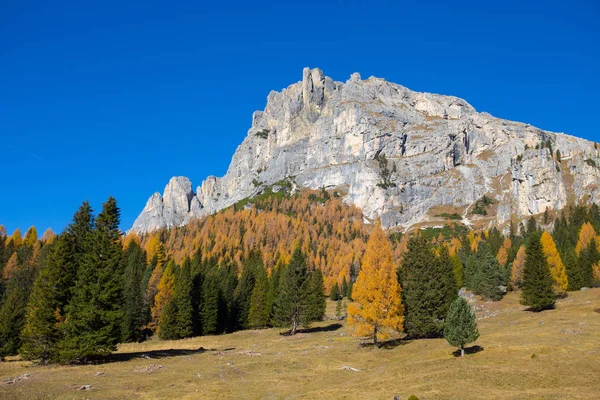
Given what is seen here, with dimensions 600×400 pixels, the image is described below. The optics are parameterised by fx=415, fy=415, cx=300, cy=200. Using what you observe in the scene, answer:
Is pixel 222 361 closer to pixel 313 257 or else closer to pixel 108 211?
pixel 108 211

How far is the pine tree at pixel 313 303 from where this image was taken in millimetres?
Result: 68875

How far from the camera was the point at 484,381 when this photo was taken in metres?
27.0

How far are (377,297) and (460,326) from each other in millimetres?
11868

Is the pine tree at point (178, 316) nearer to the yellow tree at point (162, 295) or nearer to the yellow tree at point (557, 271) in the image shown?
the yellow tree at point (162, 295)

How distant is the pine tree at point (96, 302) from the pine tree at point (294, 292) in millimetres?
33150

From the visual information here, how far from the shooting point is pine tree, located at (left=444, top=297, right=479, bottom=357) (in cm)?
3528

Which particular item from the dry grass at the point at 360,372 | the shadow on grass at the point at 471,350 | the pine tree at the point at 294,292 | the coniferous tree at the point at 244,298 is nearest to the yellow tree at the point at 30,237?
the coniferous tree at the point at 244,298

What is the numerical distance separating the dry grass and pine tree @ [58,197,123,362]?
6.91 ft

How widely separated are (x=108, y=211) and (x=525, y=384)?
40322 mm

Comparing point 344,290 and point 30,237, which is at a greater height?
point 30,237

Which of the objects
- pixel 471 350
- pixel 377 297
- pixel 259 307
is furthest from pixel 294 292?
pixel 471 350

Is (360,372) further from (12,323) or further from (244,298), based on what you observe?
(244,298)

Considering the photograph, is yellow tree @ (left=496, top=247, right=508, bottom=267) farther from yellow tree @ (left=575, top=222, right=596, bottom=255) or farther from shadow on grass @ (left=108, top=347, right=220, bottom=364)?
shadow on grass @ (left=108, top=347, right=220, bottom=364)

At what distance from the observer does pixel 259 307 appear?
276 feet
